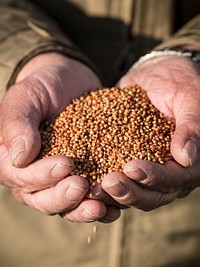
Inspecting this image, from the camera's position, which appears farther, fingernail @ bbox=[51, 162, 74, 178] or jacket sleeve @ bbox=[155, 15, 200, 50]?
jacket sleeve @ bbox=[155, 15, 200, 50]

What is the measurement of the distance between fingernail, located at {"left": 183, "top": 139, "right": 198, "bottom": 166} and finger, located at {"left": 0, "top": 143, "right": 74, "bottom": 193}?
0.41 meters

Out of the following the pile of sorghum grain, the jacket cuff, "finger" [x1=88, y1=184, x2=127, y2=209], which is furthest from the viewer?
the jacket cuff

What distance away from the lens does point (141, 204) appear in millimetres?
1815

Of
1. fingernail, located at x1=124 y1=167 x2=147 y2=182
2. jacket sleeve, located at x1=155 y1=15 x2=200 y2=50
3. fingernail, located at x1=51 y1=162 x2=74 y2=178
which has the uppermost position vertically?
jacket sleeve, located at x1=155 y1=15 x2=200 y2=50

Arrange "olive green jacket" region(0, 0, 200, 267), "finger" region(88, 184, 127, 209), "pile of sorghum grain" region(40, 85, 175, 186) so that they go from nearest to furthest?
"finger" region(88, 184, 127, 209)
"pile of sorghum grain" region(40, 85, 175, 186)
"olive green jacket" region(0, 0, 200, 267)

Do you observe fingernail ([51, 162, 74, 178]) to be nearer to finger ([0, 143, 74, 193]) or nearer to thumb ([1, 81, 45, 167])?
finger ([0, 143, 74, 193])

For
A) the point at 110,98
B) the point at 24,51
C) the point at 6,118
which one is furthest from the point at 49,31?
the point at 6,118

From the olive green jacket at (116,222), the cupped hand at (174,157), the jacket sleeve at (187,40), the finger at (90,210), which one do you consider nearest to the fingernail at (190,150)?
the cupped hand at (174,157)

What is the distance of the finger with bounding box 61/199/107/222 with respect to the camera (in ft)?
5.73

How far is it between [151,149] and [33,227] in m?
1.19

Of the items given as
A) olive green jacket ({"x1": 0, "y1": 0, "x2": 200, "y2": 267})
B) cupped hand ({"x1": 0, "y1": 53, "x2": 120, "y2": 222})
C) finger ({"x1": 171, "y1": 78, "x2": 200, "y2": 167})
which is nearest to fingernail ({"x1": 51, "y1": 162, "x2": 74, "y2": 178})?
cupped hand ({"x1": 0, "y1": 53, "x2": 120, "y2": 222})

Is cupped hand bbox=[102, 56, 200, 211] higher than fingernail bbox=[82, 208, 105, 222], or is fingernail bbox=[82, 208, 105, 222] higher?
cupped hand bbox=[102, 56, 200, 211]

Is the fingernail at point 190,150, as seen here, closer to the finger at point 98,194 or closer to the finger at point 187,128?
the finger at point 187,128

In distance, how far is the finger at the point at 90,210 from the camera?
1.75 m
